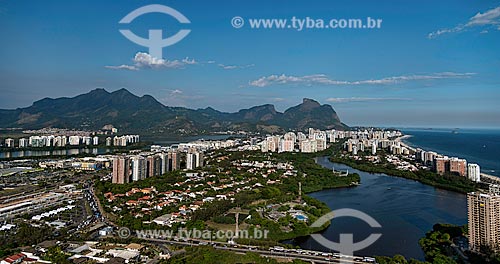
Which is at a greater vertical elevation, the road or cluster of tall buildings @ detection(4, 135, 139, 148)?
cluster of tall buildings @ detection(4, 135, 139, 148)

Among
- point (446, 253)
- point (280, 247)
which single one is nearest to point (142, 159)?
point (280, 247)

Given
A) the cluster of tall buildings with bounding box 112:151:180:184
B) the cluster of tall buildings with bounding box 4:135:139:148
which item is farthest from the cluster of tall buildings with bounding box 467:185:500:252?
the cluster of tall buildings with bounding box 4:135:139:148

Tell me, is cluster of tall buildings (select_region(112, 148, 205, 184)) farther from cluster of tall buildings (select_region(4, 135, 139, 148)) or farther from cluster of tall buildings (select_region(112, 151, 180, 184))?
cluster of tall buildings (select_region(4, 135, 139, 148))

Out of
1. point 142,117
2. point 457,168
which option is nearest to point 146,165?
point 457,168

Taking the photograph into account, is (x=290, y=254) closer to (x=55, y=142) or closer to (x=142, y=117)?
(x=55, y=142)

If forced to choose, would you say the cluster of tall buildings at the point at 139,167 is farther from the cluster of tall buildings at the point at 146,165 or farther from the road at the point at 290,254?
the road at the point at 290,254

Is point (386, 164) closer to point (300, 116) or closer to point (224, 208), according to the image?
point (224, 208)
